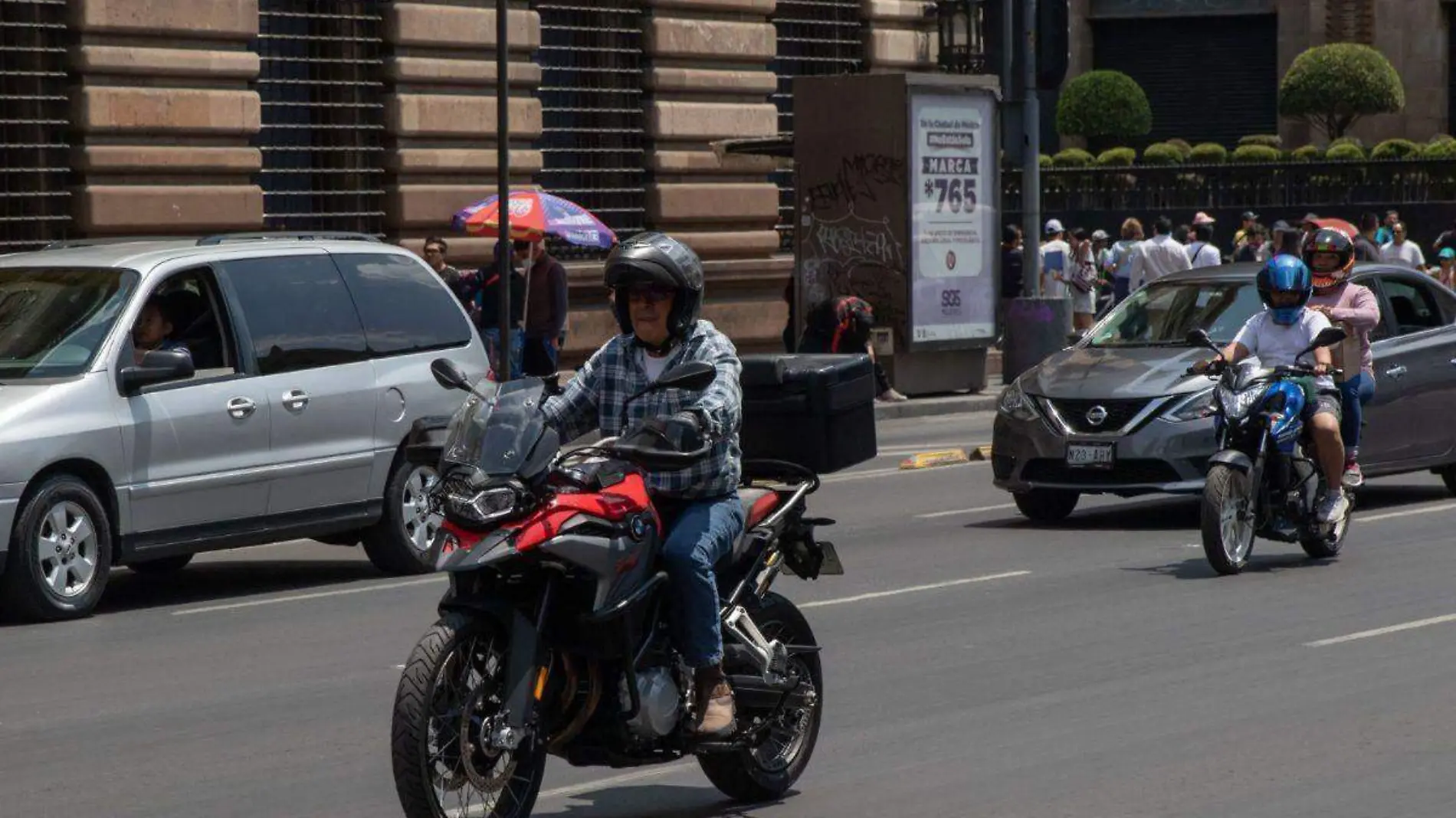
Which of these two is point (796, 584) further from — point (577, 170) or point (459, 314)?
point (577, 170)

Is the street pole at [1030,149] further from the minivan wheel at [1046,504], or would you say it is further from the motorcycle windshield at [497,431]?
the motorcycle windshield at [497,431]

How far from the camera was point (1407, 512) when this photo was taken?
15812 millimetres

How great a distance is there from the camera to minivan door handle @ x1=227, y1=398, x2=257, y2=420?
12.4 m

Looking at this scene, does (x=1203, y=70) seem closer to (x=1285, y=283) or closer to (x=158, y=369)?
(x=1285, y=283)

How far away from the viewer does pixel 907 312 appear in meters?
25.4

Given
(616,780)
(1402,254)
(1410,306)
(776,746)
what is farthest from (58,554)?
(1402,254)

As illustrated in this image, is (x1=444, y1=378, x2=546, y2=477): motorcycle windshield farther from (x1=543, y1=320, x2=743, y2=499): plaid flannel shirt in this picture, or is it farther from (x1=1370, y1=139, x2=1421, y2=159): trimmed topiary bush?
(x1=1370, y1=139, x2=1421, y2=159): trimmed topiary bush

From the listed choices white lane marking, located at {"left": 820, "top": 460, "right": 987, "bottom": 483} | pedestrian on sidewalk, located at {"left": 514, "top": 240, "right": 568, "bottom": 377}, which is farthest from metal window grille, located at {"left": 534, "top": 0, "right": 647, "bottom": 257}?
white lane marking, located at {"left": 820, "top": 460, "right": 987, "bottom": 483}

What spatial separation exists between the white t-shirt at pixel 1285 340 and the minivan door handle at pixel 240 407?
16.5 feet

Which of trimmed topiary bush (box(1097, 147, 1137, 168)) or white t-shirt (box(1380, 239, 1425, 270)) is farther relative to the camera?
trimmed topiary bush (box(1097, 147, 1137, 168))

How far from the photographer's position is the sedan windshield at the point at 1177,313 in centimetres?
1584

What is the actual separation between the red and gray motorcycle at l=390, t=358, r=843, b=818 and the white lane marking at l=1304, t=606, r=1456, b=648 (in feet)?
13.7

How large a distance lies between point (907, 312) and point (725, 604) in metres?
18.3

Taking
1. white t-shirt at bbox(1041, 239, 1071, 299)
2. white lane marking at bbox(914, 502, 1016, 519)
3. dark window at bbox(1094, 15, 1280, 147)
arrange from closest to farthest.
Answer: white lane marking at bbox(914, 502, 1016, 519) < white t-shirt at bbox(1041, 239, 1071, 299) < dark window at bbox(1094, 15, 1280, 147)
